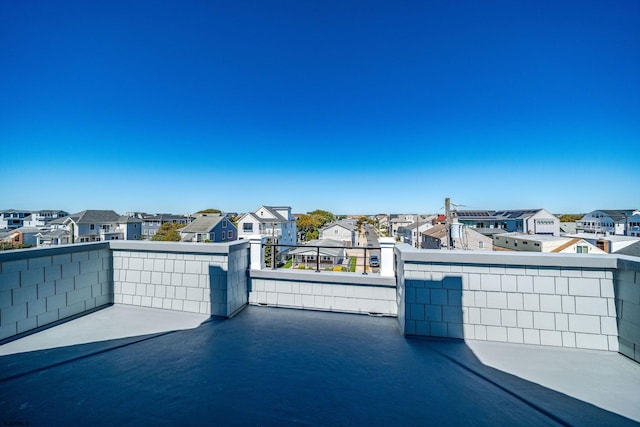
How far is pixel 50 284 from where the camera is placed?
9.43 feet

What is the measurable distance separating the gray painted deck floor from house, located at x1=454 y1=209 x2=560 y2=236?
23990 millimetres

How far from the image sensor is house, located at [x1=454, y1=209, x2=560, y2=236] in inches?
881

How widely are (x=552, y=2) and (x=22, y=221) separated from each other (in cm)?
5650

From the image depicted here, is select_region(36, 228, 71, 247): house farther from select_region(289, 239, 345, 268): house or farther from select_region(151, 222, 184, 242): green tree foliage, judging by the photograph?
select_region(289, 239, 345, 268): house

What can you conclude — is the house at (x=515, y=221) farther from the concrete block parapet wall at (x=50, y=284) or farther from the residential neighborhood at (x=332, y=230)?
the concrete block parapet wall at (x=50, y=284)

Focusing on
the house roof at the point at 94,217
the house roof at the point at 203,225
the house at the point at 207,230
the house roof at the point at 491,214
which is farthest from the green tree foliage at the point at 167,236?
the house roof at the point at 491,214

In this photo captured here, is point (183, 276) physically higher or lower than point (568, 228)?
higher

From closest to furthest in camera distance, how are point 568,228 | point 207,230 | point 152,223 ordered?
point 207,230
point 568,228
point 152,223

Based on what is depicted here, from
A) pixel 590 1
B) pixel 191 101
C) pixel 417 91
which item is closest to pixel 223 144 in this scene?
pixel 191 101

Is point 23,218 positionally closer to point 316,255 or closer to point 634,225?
point 316,255

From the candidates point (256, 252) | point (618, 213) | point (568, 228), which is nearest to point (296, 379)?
point (256, 252)

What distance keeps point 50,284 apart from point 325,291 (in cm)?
358

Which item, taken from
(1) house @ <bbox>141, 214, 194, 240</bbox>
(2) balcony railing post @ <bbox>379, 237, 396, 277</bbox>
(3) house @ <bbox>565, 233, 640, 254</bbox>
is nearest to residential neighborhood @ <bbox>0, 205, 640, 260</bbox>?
(1) house @ <bbox>141, 214, 194, 240</bbox>

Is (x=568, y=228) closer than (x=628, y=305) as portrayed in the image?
No
